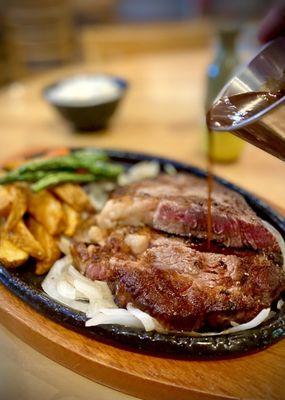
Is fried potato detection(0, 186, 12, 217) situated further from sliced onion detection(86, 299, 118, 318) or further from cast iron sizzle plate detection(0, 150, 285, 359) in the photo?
sliced onion detection(86, 299, 118, 318)

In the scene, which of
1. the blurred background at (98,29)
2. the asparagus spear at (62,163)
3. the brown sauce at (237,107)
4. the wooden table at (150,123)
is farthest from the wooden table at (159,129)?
the brown sauce at (237,107)

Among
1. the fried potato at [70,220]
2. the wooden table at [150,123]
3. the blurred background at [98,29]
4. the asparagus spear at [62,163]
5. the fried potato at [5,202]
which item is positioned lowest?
the fried potato at [70,220]

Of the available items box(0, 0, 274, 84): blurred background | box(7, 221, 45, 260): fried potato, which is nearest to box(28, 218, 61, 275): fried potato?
box(7, 221, 45, 260): fried potato

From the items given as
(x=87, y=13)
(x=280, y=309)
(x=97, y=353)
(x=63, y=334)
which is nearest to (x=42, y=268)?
(x=63, y=334)

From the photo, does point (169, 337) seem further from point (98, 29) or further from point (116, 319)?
point (98, 29)

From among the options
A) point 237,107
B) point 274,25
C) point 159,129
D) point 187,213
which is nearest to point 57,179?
point 187,213

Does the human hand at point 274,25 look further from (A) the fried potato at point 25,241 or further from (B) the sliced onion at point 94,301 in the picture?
(A) the fried potato at point 25,241
